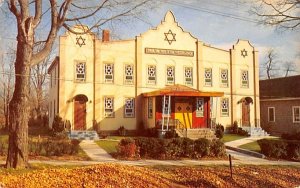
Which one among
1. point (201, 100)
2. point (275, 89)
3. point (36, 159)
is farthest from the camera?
point (275, 89)

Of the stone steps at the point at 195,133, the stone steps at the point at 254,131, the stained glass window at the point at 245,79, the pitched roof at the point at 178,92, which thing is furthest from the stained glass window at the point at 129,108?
the stained glass window at the point at 245,79

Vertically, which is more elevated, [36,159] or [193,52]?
[193,52]

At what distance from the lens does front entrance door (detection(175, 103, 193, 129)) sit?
3026 centimetres

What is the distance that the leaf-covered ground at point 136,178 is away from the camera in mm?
9758

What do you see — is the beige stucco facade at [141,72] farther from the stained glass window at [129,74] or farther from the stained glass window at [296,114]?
the stained glass window at [296,114]

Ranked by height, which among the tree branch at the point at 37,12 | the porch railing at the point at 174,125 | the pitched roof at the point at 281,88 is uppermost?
the tree branch at the point at 37,12

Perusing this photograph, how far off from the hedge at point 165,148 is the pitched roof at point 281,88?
21.1 m

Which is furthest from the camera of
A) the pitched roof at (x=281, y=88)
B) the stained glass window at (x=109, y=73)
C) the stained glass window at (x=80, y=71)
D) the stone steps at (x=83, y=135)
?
the pitched roof at (x=281, y=88)

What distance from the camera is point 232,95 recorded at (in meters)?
35.0

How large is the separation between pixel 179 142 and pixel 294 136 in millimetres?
9807

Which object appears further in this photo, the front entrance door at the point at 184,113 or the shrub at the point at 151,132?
the front entrance door at the point at 184,113

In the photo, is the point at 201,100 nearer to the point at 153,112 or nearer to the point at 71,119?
the point at 153,112

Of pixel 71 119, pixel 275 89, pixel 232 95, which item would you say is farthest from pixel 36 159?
pixel 275 89

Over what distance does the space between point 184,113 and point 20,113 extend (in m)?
19.6
